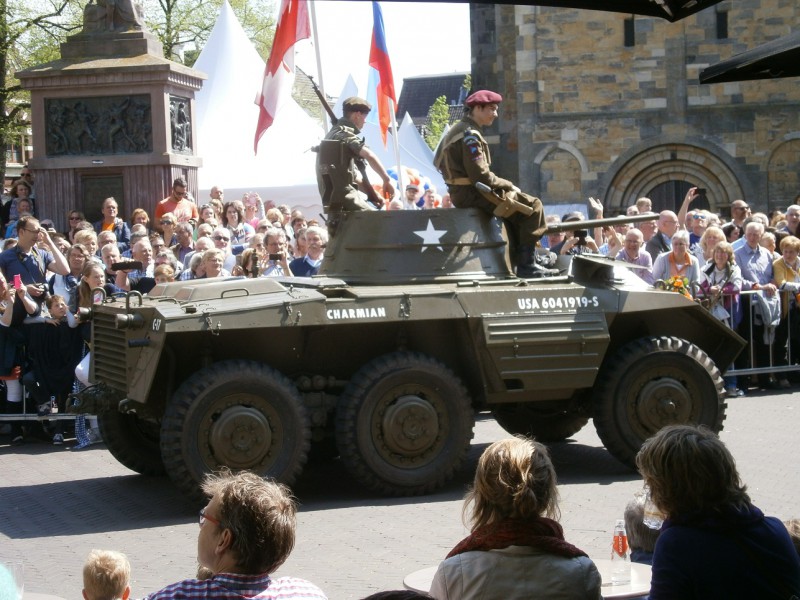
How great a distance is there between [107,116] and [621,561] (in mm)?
13793

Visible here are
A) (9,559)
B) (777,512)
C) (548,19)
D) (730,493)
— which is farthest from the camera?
(548,19)

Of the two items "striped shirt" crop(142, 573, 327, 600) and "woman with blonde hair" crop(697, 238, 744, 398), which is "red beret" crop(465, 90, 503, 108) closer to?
"woman with blonde hair" crop(697, 238, 744, 398)

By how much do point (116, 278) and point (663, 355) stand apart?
5.26 m

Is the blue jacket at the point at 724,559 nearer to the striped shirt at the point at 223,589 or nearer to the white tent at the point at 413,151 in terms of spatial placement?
the striped shirt at the point at 223,589

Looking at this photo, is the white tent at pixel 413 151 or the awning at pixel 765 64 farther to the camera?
the white tent at pixel 413 151

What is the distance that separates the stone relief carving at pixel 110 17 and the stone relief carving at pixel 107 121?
97 centimetres

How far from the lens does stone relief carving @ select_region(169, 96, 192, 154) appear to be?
60.8 ft

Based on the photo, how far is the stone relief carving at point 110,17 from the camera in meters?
18.3

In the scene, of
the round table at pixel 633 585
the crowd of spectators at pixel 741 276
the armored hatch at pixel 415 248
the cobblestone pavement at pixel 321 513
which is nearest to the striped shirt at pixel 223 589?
the round table at pixel 633 585

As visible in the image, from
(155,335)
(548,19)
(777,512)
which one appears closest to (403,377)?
(155,335)

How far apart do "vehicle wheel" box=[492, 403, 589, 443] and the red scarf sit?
7273 millimetres

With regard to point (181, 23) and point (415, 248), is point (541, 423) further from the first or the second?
point (181, 23)

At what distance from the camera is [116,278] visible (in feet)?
43.5

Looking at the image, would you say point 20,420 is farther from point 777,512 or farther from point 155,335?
point 777,512
